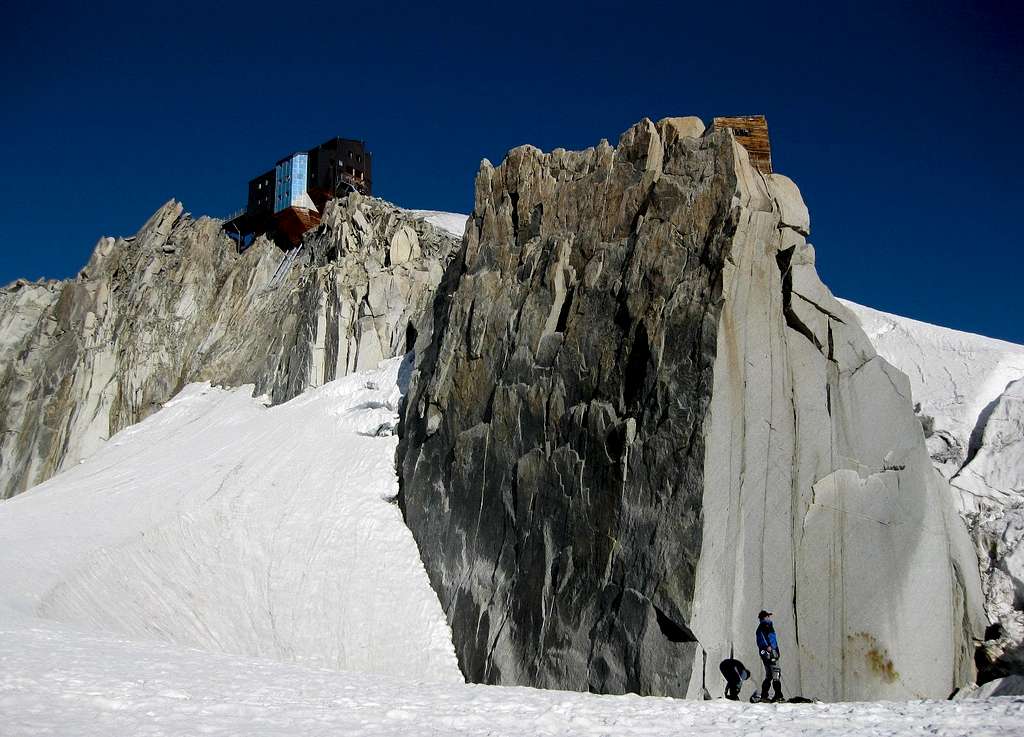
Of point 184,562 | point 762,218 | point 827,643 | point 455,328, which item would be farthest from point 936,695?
point 184,562

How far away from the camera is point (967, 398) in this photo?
119 feet

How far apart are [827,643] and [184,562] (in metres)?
18.9

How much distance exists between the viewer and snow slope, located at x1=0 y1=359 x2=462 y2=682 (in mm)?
26188

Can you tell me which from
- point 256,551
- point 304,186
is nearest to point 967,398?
point 256,551

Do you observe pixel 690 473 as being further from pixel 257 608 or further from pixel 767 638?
pixel 257 608

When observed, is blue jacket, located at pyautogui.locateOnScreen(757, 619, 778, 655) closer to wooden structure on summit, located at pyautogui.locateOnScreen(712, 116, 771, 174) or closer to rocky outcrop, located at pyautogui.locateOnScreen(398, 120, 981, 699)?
rocky outcrop, located at pyautogui.locateOnScreen(398, 120, 981, 699)

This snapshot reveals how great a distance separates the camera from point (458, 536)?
28.6 m

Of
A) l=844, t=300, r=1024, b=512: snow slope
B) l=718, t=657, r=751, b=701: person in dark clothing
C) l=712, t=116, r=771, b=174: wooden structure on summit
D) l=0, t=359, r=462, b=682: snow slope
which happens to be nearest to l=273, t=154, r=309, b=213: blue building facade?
l=0, t=359, r=462, b=682: snow slope

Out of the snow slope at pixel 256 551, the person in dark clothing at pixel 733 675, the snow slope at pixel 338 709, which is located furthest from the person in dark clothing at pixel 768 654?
the snow slope at pixel 256 551

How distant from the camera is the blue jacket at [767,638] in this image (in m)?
17.8

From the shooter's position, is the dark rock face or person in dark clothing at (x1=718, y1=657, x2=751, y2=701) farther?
the dark rock face

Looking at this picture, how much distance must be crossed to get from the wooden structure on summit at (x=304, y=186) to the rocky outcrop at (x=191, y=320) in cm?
226

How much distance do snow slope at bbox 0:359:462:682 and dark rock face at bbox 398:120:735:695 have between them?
1.77 meters

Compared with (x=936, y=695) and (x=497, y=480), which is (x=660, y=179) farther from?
(x=936, y=695)
